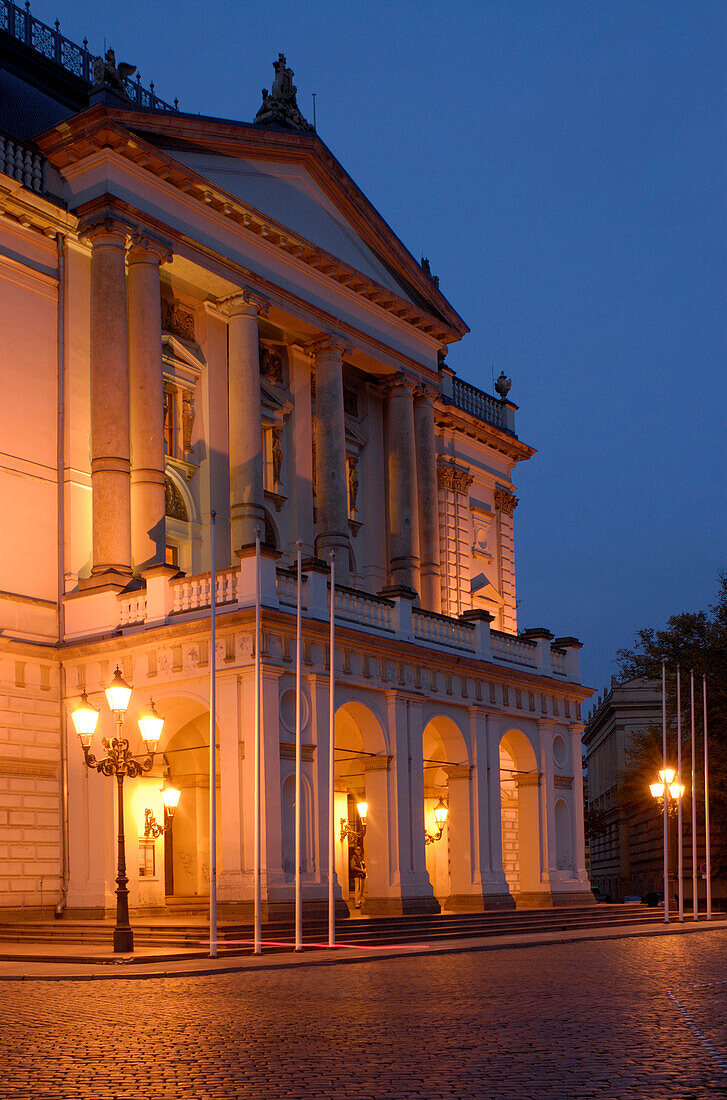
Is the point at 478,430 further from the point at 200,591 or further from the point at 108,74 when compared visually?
the point at 200,591

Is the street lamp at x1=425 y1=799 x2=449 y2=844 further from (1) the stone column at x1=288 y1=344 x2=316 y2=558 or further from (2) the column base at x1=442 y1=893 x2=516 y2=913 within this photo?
(1) the stone column at x1=288 y1=344 x2=316 y2=558

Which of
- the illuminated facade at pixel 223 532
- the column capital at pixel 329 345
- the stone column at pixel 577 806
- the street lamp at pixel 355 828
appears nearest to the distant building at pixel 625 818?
the stone column at pixel 577 806

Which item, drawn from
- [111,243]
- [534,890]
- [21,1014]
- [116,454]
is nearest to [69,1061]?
[21,1014]

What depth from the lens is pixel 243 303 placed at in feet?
126

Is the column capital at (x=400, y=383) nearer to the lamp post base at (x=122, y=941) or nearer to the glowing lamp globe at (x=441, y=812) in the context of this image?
the glowing lamp globe at (x=441, y=812)

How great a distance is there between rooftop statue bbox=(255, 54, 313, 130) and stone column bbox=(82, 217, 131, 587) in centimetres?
959

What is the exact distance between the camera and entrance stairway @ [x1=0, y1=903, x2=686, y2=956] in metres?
26.8

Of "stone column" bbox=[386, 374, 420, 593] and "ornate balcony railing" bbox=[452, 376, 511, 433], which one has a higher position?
"ornate balcony railing" bbox=[452, 376, 511, 433]

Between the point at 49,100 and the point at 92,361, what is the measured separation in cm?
1006

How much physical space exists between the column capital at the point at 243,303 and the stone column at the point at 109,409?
14.6 ft

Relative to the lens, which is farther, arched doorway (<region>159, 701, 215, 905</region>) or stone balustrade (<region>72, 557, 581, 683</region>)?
arched doorway (<region>159, 701, 215, 905</region>)

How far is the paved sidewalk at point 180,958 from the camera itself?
66.4 ft

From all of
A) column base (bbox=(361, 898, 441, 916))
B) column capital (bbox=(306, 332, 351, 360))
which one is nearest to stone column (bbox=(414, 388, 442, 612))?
column capital (bbox=(306, 332, 351, 360))

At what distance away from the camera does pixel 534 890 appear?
40.3 metres
